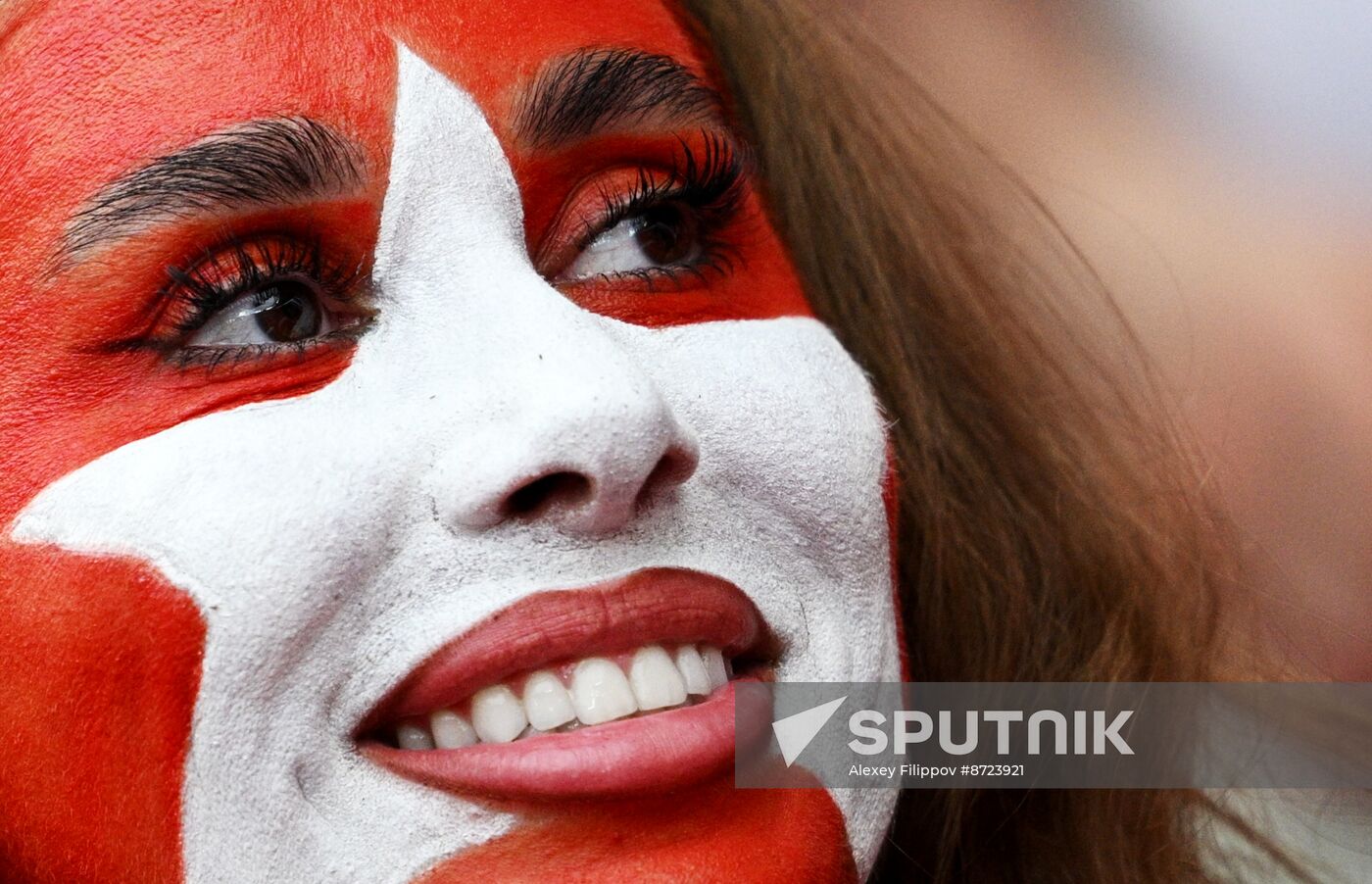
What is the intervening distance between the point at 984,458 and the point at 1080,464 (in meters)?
0.10

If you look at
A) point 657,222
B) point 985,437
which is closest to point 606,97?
point 657,222

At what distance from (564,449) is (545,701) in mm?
182

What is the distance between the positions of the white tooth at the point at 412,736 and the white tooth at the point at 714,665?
0.20m

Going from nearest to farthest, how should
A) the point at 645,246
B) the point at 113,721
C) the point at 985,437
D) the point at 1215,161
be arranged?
the point at 113,721, the point at 645,246, the point at 985,437, the point at 1215,161

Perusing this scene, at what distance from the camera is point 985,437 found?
1.44m

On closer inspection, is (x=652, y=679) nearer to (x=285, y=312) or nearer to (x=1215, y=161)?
(x=285, y=312)

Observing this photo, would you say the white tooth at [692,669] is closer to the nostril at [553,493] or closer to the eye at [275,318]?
the nostril at [553,493]

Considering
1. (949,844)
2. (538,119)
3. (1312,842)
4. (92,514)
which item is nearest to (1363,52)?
(1312,842)

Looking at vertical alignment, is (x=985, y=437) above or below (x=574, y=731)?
above

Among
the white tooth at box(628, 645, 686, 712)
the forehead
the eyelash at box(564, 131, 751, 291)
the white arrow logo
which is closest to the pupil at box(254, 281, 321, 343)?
the forehead

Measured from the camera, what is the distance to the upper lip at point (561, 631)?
906 mm

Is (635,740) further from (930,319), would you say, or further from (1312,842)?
(1312,842)

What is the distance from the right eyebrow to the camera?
91 centimetres

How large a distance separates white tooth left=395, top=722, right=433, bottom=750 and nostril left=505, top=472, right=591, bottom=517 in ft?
0.53
